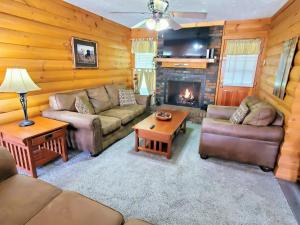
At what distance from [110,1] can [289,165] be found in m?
3.74

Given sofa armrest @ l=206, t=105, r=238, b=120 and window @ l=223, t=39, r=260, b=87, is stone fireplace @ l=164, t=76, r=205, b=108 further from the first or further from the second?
sofa armrest @ l=206, t=105, r=238, b=120

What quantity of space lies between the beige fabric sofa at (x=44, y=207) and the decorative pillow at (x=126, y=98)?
299 cm

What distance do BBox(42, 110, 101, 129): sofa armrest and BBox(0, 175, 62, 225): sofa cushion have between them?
1.16 meters

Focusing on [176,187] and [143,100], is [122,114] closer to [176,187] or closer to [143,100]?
[143,100]

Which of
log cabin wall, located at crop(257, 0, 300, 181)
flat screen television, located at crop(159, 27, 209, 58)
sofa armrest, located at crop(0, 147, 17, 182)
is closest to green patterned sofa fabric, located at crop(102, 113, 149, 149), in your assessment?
sofa armrest, located at crop(0, 147, 17, 182)

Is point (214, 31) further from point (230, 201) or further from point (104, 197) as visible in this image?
point (104, 197)

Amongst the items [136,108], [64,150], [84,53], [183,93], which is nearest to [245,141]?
[136,108]

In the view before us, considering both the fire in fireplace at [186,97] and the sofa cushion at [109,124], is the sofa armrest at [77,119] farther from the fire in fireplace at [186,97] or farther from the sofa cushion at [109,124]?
the fire in fireplace at [186,97]

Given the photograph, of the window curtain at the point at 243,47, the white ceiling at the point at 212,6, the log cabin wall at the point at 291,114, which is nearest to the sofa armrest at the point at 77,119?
the white ceiling at the point at 212,6

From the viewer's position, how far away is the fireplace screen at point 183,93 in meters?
4.90

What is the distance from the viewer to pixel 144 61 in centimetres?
523

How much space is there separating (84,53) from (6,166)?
2785 millimetres

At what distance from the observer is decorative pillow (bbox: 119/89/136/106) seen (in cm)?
429

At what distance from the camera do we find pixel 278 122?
7.79 ft
